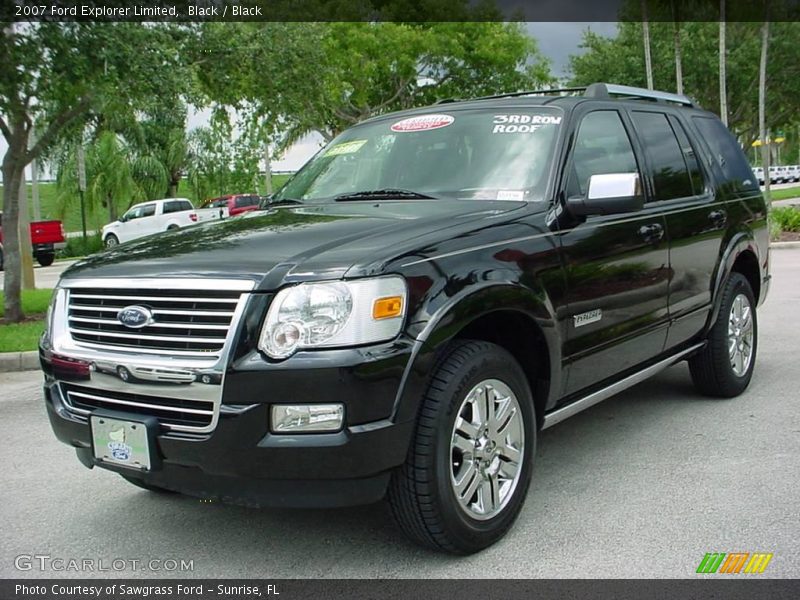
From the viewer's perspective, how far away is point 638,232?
4.49m

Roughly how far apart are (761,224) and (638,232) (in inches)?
86.2

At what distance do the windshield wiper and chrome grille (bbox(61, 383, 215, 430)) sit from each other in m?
1.62

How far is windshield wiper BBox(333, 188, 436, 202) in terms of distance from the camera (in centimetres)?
417

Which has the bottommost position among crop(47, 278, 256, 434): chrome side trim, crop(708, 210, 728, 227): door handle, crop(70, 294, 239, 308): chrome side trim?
crop(47, 278, 256, 434): chrome side trim

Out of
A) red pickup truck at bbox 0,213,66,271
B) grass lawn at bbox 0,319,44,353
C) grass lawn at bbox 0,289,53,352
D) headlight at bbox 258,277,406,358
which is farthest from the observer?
red pickup truck at bbox 0,213,66,271

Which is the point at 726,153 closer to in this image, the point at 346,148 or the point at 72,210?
the point at 346,148

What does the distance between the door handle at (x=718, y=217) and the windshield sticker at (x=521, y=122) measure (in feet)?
5.23

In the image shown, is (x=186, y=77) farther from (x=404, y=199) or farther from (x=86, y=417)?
(x=86, y=417)

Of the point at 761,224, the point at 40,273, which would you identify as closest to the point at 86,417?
the point at 761,224

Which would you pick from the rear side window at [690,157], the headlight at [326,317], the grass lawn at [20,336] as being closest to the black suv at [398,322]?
the headlight at [326,317]

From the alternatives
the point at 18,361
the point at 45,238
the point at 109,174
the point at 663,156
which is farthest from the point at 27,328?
the point at 109,174

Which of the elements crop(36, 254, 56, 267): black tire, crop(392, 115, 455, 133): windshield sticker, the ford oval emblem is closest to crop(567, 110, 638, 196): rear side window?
crop(392, 115, 455, 133): windshield sticker

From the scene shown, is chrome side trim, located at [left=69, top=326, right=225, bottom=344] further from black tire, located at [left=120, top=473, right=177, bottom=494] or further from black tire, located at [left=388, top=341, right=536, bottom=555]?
black tire, located at [left=388, top=341, right=536, bottom=555]

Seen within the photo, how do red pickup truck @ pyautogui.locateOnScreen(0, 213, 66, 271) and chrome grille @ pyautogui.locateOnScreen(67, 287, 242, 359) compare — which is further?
red pickup truck @ pyautogui.locateOnScreen(0, 213, 66, 271)
